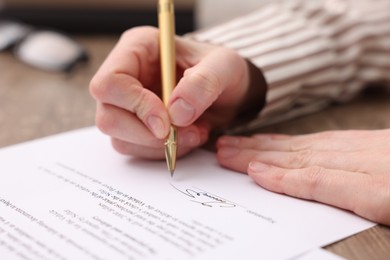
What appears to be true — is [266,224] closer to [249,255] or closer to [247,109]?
[249,255]

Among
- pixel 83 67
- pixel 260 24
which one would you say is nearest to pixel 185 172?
pixel 260 24

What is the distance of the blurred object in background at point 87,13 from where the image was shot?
48.3 inches

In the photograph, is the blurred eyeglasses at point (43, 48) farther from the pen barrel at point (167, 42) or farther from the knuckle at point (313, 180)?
the knuckle at point (313, 180)

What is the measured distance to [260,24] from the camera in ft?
2.68

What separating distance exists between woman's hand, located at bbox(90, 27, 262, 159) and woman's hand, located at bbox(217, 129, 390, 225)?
6 centimetres

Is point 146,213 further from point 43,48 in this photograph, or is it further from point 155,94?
point 43,48

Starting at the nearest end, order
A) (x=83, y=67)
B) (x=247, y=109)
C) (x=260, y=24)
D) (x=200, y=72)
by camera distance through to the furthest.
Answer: (x=200, y=72)
(x=247, y=109)
(x=260, y=24)
(x=83, y=67)

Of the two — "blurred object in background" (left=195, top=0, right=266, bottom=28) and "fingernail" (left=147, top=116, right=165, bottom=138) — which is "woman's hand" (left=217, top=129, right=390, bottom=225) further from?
"blurred object in background" (left=195, top=0, right=266, bottom=28)

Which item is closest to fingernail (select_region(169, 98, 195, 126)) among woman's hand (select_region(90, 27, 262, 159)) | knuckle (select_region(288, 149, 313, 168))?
woman's hand (select_region(90, 27, 262, 159))

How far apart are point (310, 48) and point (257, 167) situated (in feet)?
0.99

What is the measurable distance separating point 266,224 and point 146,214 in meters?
0.10

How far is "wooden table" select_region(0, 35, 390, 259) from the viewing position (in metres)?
0.70

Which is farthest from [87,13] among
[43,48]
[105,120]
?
[105,120]

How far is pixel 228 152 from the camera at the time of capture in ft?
1.88
